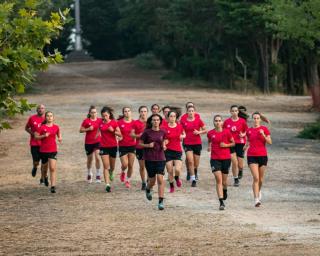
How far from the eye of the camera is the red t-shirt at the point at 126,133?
71.5 feet

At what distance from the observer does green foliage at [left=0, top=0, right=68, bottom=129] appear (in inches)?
553

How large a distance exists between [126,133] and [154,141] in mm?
2891

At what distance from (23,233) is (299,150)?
1620cm

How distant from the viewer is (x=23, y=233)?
16516 millimetres

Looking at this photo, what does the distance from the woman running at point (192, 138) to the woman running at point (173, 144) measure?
35.3 inches

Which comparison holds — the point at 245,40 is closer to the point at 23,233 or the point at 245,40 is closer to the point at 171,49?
the point at 171,49

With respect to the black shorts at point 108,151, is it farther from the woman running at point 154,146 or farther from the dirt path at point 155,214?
the woman running at point 154,146

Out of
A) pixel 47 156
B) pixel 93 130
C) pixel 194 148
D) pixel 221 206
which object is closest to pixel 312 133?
pixel 194 148

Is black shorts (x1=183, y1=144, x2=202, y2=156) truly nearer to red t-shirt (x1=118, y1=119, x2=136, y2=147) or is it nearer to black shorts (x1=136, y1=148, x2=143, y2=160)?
black shorts (x1=136, y1=148, x2=143, y2=160)

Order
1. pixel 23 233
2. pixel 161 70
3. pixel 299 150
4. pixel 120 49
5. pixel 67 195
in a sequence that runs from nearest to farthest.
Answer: pixel 23 233, pixel 67 195, pixel 299 150, pixel 161 70, pixel 120 49

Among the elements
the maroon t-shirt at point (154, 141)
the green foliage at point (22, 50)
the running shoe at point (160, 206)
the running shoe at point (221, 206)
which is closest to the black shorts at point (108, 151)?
the maroon t-shirt at point (154, 141)

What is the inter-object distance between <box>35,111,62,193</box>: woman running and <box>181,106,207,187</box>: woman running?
9.94 ft

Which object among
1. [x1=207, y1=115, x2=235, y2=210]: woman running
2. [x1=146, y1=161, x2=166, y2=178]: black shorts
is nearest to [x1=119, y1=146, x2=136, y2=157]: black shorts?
[x1=146, y1=161, x2=166, y2=178]: black shorts

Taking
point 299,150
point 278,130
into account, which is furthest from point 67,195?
point 278,130
